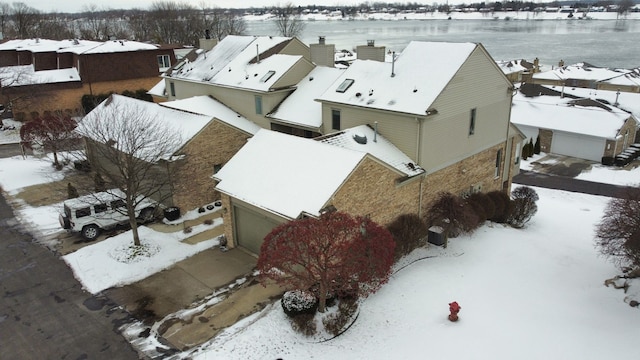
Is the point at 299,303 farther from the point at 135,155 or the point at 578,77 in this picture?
the point at 578,77

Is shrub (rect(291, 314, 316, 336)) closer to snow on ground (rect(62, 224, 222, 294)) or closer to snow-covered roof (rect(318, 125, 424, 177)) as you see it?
snow on ground (rect(62, 224, 222, 294))

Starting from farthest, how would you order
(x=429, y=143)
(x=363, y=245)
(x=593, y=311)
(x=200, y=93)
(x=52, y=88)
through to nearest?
(x=52, y=88) → (x=200, y=93) → (x=429, y=143) → (x=593, y=311) → (x=363, y=245)

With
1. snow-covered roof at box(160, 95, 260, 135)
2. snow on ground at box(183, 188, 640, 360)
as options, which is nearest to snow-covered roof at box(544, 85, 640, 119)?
snow on ground at box(183, 188, 640, 360)

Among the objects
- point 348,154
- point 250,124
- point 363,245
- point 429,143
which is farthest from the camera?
point 250,124

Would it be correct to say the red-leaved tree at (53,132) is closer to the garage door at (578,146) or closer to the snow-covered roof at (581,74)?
the garage door at (578,146)

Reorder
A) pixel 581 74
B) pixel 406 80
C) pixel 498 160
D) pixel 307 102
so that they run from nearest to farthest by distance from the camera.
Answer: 1. pixel 406 80
2. pixel 498 160
3. pixel 307 102
4. pixel 581 74

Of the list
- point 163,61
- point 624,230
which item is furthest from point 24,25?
point 624,230

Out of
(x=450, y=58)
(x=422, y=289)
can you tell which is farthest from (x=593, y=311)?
(x=450, y=58)

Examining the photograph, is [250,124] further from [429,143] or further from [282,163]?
[429,143]
